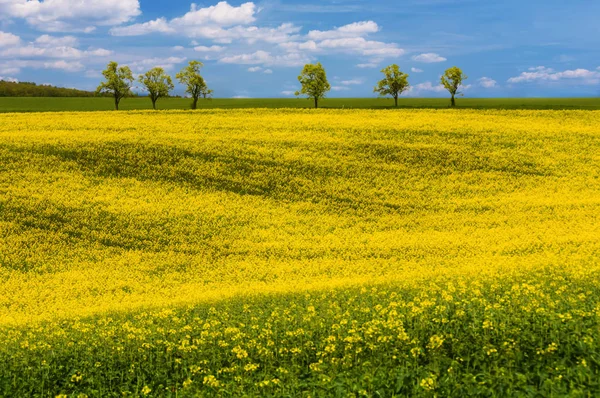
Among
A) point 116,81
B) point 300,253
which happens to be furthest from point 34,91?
point 300,253

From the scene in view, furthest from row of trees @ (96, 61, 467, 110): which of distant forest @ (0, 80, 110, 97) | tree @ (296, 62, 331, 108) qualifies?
distant forest @ (0, 80, 110, 97)

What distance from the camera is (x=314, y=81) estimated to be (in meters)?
76.1

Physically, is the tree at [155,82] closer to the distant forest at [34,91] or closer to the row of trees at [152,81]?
the row of trees at [152,81]

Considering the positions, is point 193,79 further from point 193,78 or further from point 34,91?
point 34,91

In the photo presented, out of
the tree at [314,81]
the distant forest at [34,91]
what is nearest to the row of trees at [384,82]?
the tree at [314,81]

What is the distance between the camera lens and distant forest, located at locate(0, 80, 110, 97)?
355ft

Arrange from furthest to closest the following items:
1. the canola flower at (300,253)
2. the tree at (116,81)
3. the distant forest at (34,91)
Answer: the distant forest at (34,91) → the tree at (116,81) → the canola flower at (300,253)

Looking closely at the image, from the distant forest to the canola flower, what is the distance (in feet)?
239

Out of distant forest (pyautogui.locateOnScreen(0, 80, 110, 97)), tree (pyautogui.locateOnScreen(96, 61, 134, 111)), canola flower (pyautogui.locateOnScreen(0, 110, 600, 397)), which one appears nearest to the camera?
canola flower (pyautogui.locateOnScreen(0, 110, 600, 397))

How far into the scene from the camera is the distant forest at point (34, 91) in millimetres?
108312

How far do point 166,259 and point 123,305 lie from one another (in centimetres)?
594

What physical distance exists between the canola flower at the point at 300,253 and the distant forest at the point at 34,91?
A: 72724 mm

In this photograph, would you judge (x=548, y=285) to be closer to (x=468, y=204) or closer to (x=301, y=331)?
(x=301, y=331)

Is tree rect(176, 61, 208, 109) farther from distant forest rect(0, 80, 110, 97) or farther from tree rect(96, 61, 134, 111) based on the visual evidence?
distant forest rect(0, 80, 110, 97)
